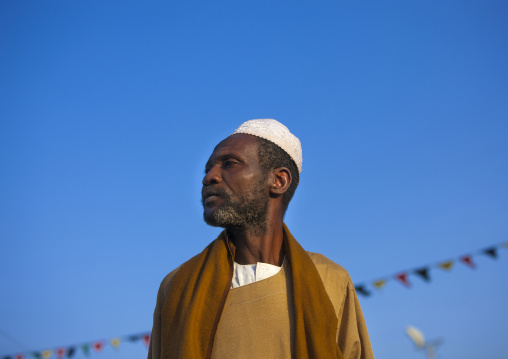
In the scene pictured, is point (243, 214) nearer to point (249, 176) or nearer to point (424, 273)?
point (249, 176)

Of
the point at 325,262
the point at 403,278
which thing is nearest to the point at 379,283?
the point at 403,278

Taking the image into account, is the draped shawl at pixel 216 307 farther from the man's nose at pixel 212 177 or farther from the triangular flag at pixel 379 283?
the triangular flag at pixel 379 283

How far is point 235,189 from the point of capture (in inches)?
119

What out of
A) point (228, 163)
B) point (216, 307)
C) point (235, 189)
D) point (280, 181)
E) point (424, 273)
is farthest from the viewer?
point (424, 273)

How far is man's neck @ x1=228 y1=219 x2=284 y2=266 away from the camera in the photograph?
3.07m

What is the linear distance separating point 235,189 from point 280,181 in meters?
0.36

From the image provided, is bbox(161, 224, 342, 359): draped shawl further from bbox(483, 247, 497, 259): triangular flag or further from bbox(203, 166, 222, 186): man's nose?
bbox(483, 247, 497, 259): triangular flag

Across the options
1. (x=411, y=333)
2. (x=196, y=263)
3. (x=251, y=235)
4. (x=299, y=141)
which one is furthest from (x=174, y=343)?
(x=411, y=333)

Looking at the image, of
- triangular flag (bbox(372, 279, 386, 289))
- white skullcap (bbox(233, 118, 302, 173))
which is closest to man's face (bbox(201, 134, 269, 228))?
white skullcap (bbox(233, 118, 302, 173))

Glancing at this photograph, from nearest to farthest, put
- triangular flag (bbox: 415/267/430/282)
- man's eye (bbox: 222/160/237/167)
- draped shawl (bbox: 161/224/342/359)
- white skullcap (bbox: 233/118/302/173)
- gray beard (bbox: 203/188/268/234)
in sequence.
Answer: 1. draped shawl (bbox: 161/224/342/359)
2. gray beard (bbox: 203/188/268/234)
3. man's eye (bbox: 222/160/237/167)
4. white skullcap (bbox: 233/118/302/173)
5. triangular flag (bbox: 415/267/430/282)

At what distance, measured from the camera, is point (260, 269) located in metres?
2.96

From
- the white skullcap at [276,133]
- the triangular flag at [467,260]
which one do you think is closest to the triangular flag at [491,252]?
the triangular flag at [467,260]

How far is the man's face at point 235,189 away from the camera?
3.01 meters

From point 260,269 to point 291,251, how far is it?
8.2 inches
